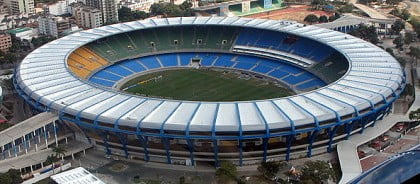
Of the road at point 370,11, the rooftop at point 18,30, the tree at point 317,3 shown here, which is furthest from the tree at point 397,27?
the rooftop at point 18,30

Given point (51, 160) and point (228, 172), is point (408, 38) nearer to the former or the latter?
point (228, 172)

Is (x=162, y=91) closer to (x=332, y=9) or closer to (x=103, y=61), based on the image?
A: (x=103, y=61)

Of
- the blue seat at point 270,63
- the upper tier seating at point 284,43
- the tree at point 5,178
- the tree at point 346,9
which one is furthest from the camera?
the tree at point 346,9

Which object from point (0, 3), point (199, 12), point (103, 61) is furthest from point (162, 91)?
point (0, 3)

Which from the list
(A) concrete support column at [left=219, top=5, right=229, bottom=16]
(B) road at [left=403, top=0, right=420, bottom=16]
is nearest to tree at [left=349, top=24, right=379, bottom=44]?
(B) road at [left=403, top=0, right=420, bottom=16]

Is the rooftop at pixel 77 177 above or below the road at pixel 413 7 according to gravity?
below

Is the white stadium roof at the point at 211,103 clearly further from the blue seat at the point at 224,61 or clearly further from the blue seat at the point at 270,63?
the blue seat at the point at 224,61

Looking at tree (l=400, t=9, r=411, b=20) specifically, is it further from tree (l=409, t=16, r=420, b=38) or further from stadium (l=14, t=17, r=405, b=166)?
stadium (l=14, t=17, r=405, b=166)
